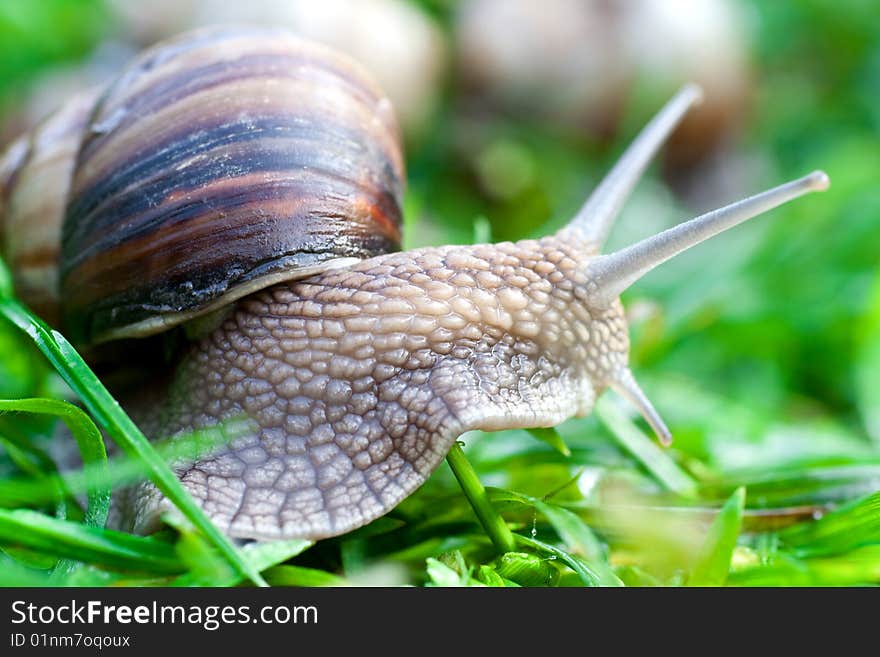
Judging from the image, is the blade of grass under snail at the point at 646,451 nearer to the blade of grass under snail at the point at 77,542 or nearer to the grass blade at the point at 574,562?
the grass blade at the point at 574,562

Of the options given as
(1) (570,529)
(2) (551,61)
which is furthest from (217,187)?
(2) (551,61)

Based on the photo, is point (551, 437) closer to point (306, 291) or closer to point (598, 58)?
point (306, 291)

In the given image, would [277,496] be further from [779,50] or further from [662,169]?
[779,50]

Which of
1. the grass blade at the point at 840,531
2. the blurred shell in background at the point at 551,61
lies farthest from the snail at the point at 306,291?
the blurred shell in background at the point at 551,61

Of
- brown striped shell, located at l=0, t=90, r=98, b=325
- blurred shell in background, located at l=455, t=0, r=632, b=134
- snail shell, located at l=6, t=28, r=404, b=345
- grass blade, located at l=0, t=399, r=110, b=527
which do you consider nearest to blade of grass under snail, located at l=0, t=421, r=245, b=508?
grass blade, located at l=0, t=399, r=110, b=527
